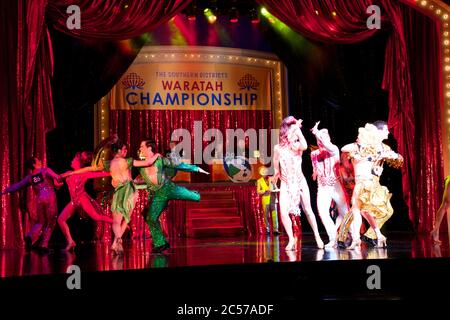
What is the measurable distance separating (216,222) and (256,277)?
556 centimetres

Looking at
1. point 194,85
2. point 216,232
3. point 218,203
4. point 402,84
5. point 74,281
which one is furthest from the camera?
point 194,85

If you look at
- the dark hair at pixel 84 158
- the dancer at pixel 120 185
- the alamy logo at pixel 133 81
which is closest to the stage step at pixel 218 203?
the alamy logo at pixel 133 81

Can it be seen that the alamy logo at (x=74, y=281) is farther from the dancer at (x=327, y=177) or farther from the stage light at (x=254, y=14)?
the stage light at (x=254, y=14)

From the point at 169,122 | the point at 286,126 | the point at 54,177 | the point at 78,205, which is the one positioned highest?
the point at 169,122

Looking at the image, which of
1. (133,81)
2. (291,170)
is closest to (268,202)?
(133,81)

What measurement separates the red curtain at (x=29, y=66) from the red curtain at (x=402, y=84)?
272 centimetres

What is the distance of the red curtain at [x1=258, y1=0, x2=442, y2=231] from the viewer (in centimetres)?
911

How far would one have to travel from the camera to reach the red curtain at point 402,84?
359 inches

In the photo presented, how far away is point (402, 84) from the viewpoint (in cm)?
941

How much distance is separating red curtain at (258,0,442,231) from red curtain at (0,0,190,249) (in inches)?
107

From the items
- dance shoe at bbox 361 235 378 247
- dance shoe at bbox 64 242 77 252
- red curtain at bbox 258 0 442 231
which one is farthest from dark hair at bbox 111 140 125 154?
red curtain at bbox 258 0 442 231

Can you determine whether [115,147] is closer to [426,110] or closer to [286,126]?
[286,126]

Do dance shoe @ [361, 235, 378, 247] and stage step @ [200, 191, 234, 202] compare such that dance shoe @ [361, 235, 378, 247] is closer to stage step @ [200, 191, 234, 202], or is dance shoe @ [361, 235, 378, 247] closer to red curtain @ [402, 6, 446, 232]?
red curtain @ [402, 6, 446, 232]

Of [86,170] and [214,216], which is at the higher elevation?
[86,170]
